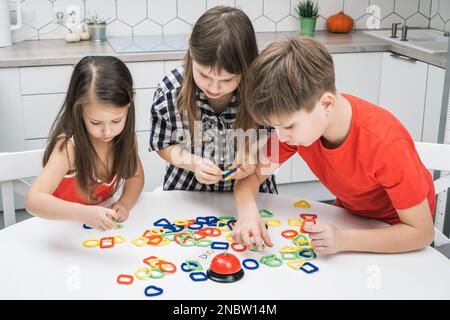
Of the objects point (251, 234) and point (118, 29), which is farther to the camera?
point (118, 29)

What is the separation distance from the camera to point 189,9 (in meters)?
3.35

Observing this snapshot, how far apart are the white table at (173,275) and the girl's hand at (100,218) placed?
4 cm

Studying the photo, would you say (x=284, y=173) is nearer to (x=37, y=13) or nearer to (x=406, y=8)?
(x=406, y=8)

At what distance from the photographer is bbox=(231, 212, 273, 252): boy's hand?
4.33ft

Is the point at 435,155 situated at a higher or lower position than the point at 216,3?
lower

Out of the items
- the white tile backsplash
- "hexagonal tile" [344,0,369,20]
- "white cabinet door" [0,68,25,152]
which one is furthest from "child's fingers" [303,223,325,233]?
"hexagonal tile" [344,0,369,20]

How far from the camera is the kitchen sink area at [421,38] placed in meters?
2.97

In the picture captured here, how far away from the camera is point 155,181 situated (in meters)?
3.09

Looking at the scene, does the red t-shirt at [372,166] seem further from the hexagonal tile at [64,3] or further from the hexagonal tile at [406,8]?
the hexagonal tile at [406,8]

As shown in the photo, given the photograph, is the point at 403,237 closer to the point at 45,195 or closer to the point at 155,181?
the point at 45,195

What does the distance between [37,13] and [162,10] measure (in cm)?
65

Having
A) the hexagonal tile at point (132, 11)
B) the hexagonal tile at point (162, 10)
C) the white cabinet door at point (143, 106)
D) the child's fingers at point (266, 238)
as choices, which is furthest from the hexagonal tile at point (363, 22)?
the child's fingers at point (266, 238)

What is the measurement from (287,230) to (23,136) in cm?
179

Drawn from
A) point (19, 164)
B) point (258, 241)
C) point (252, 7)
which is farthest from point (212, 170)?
point (252, 7)
